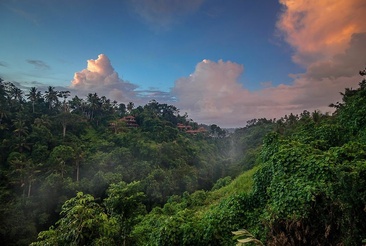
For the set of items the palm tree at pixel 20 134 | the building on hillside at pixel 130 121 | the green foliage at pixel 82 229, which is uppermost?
the building on hillside at pixel 130 121

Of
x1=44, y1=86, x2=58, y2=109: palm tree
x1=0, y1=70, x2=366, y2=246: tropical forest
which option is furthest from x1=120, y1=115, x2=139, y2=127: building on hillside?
x1=44, y1=86, x2=58, y2=109: palm tree

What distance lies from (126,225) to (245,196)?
370 cm

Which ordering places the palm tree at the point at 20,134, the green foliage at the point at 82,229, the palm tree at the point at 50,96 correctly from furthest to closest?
the palm tree at the point at 50,96 < the palm tree at the point at 20,134 < the green foliage at the point at 82,229

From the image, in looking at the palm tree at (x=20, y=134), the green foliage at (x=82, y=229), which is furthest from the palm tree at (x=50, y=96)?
the green foliage at (x=82, y=229)

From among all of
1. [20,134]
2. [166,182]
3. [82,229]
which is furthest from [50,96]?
[82,229]

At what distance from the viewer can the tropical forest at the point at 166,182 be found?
16.5ft

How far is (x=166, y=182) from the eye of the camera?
29.7 metres

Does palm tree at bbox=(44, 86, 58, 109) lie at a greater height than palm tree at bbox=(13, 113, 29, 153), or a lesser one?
greater

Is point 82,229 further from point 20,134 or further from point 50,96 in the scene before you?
point 50,96

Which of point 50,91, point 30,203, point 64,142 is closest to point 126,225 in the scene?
point 30,203

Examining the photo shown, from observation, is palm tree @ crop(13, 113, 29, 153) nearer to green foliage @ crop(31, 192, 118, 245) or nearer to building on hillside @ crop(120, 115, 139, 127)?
building on hillside @ crop(120, 115, 139, 127)

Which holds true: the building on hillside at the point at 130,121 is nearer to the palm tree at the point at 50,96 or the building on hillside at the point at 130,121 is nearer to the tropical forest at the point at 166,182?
the tropical forest at the point at 166,182

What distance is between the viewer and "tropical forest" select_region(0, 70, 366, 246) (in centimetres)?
504

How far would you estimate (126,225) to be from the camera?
6832 millimetres
